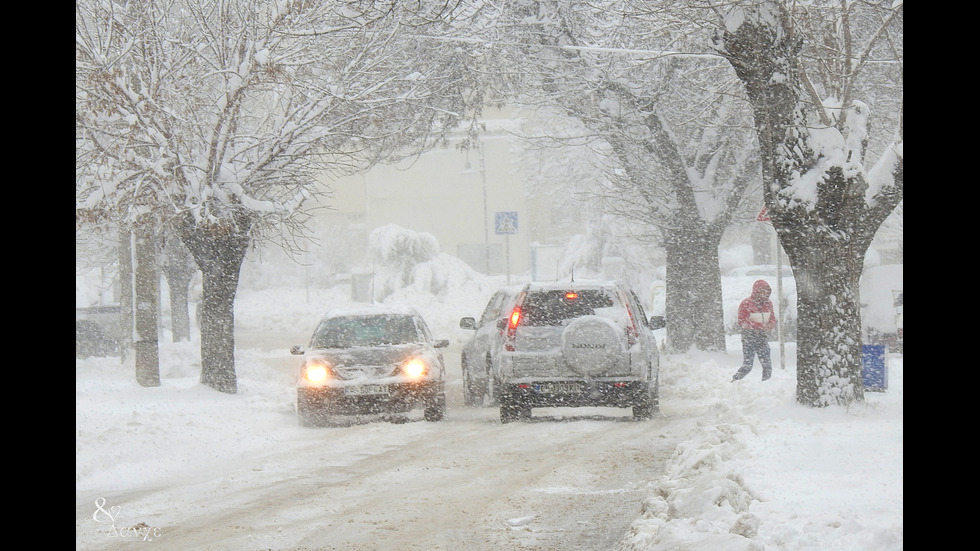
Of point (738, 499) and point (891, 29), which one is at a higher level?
point (891, 29)

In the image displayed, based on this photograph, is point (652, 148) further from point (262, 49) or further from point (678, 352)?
point (262, 49)

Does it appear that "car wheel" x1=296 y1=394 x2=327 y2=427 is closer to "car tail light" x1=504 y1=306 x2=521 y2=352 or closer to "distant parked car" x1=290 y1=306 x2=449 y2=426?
"distant parked car" x1=290 y1=306 x2=449 y2=426

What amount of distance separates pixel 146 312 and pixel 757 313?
30.3 feet

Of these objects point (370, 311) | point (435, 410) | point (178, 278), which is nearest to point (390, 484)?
point (435, 410)

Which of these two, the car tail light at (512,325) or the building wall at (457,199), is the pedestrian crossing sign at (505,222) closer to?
the car tail light at (512,325)

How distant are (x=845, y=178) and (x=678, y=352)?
35.4 feet

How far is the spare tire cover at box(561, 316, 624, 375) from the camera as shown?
12.9 m

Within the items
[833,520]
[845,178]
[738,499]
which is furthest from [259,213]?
[833,520]

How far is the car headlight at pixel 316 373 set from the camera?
13461 millimetres

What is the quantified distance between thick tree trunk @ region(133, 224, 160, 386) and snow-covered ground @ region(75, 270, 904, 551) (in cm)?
50

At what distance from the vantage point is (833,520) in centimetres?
614

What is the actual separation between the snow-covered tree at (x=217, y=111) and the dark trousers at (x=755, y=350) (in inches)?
Result: 246

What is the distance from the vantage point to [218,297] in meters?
15.7

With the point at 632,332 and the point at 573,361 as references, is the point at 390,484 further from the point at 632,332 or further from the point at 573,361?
the point at 632,332
